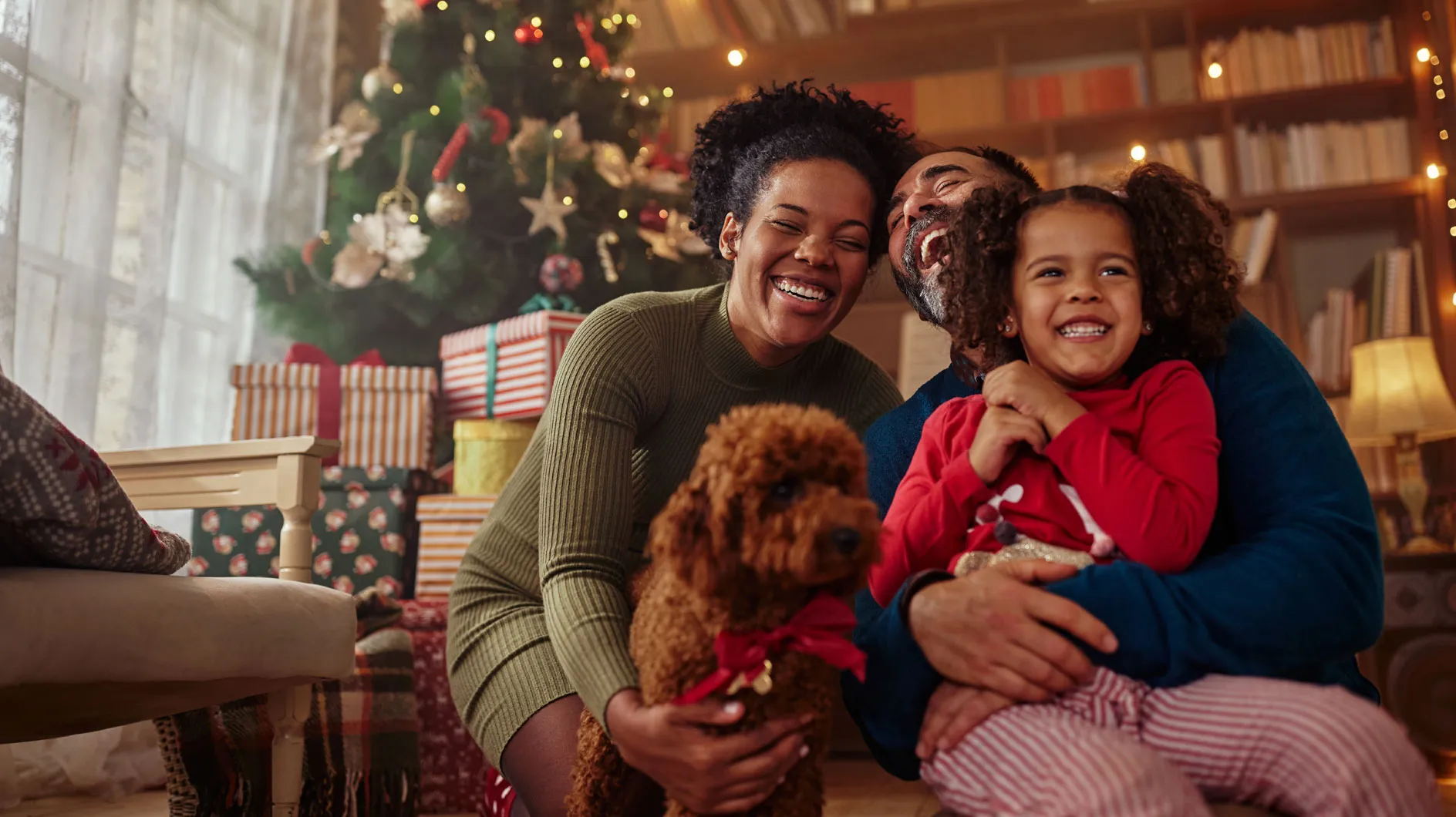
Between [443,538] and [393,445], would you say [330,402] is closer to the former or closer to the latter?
[393,445]

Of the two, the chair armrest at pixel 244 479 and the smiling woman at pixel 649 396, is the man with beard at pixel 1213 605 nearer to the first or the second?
the smiling woman at pixel 649 396

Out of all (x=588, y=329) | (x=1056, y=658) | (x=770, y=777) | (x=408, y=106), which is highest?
(x=408, y=106)

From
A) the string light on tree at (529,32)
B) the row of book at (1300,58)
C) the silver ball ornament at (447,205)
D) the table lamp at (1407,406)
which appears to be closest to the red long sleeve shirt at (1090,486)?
the silver ball ornament at (447,205)

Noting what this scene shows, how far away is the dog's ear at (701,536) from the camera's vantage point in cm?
87

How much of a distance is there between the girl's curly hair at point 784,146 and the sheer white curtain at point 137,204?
4.91ft

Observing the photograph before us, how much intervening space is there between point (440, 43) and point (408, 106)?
22cm

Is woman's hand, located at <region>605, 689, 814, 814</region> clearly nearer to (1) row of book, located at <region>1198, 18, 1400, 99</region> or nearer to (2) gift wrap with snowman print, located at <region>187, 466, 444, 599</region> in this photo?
(2) gift wrap with snowman print, located at <region>187, 466, 444, 599</region>

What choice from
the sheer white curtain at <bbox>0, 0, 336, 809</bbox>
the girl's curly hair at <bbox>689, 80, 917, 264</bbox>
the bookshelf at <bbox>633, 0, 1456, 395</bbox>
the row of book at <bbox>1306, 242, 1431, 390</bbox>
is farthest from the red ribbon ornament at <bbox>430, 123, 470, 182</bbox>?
the row of book at <bbox>1306, 242, 1431, 390</bbox>

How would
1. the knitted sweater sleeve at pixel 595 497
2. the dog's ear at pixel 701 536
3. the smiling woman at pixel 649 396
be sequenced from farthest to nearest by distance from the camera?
the smiling woman at pixel 649 396 → the knitted sweater sleeve at pixel 595 497 → the dog's ear at pixel 701 536

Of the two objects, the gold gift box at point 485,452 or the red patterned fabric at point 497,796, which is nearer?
the red patterned fabric at point 497,796

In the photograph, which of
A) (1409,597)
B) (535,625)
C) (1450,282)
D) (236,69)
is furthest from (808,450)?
(1450,282)

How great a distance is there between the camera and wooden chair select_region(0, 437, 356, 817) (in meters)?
1.18

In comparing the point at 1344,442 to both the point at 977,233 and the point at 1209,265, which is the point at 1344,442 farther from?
the point at 977,233

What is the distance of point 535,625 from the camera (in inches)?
56.6
